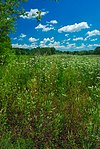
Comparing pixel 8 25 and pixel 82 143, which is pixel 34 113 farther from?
pixel 8 25

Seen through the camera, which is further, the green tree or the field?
the green tree

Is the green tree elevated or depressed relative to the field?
elevated

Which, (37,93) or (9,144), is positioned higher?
(37,93)

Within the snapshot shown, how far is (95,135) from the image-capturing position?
548 cm

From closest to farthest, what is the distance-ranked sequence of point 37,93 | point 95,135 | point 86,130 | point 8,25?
point 95,135, point 86,130, point 37,93, point 8,25

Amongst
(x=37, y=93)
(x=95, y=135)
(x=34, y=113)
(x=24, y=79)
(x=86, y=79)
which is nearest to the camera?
(x=95, y=135)

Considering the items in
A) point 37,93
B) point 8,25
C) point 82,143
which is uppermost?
point 8,25

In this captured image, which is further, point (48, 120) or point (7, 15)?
point (7, 15)

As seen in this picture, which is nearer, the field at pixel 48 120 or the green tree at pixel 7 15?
the field at pixel 48 120

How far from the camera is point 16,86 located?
830 cm

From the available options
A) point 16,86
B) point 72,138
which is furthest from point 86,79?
point 72,138

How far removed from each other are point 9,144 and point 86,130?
3.68 feet

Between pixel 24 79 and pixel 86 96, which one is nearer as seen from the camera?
pixel 86 96

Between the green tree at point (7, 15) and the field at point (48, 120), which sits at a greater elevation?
the green tree at point (7, 15)
